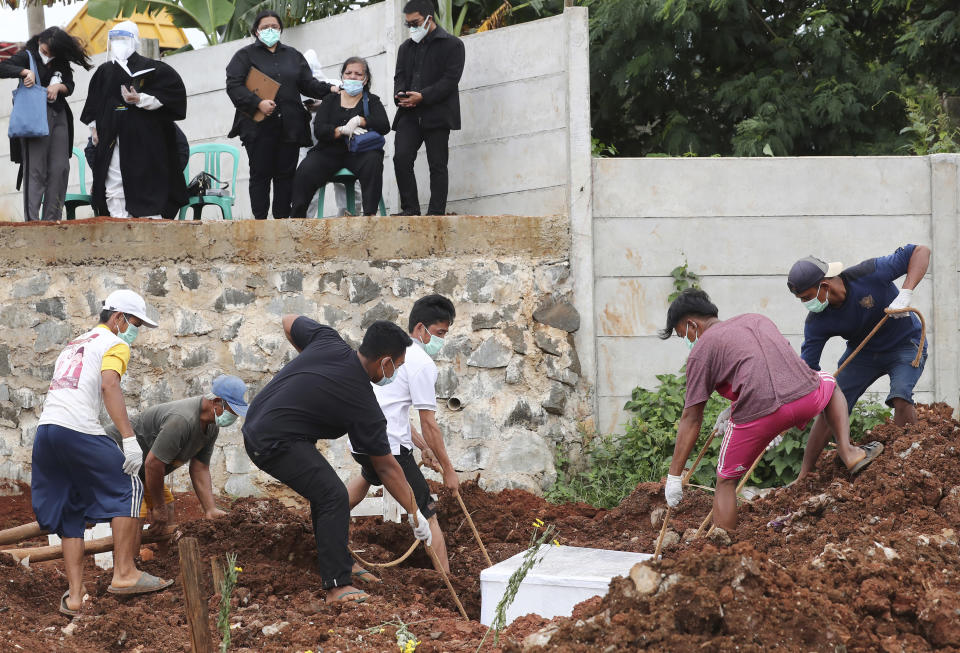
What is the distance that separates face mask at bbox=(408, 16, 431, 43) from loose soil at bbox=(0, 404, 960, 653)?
3.40 m

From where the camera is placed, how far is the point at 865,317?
258 inches

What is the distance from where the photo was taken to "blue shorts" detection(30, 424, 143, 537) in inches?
229

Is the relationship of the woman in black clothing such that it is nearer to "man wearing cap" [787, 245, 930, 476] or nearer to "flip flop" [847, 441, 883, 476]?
"man wearing cap" [787, 245, 930, 476]

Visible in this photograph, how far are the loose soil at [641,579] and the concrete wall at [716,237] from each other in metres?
1.41

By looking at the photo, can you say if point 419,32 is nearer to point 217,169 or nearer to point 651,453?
point 217,169

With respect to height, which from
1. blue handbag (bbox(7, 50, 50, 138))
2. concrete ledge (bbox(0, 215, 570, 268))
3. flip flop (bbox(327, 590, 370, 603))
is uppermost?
blue handbag (bbox(7, 50, 50, 138))

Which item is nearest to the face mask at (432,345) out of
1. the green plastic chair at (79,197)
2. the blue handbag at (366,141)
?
the blue handbag at (366,141)

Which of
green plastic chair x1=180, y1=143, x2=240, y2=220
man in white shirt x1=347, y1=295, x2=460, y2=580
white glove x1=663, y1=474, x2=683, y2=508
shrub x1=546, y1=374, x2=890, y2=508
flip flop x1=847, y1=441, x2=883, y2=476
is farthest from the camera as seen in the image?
green plastic chair x1=180, y1=143, x2=240, y2=220

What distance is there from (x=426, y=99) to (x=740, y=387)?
3.77 metres

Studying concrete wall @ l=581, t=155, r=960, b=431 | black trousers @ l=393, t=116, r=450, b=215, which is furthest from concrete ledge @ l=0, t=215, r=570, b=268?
concrete wall @ l=581, t=155, r=960, b=431

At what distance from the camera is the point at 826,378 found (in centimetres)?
591

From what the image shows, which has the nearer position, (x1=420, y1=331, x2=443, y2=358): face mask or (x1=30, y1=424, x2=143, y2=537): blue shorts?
(x1=30, y1=424, x2=143, y2=537): blue shorts

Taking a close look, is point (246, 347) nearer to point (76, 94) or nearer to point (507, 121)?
point (507, 121)

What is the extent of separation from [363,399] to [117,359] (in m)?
1.39
